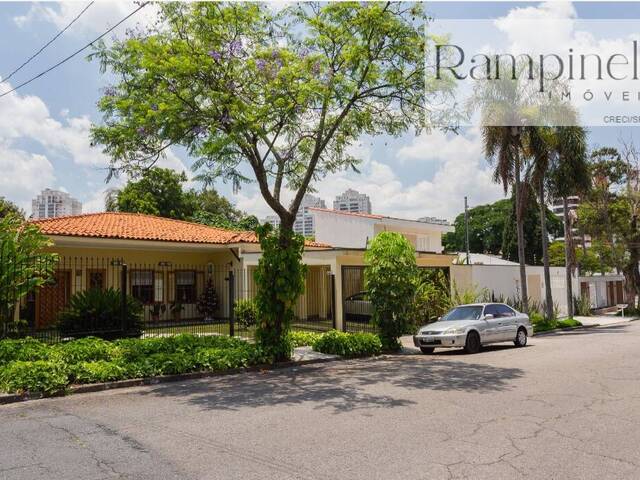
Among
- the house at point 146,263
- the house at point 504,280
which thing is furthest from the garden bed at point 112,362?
the house at point 504,280

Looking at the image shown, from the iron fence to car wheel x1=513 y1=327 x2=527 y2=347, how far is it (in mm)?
5853

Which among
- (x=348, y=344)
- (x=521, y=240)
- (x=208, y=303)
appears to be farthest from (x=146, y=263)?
(x=521, y=240)

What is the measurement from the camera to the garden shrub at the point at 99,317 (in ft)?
48.2

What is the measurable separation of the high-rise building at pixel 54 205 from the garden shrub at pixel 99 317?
41.9 meters

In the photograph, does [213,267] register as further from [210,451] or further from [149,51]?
[210,451]

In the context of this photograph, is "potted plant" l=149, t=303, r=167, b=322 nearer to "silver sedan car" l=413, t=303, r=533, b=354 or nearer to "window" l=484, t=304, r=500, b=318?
"silver sedan car" l=413, t=303, r=533, b=354

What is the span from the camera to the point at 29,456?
5.78m

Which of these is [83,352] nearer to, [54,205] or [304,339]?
[304,339]

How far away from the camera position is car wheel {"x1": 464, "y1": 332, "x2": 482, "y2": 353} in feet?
50.0

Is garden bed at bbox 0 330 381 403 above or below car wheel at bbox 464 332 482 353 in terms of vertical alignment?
above

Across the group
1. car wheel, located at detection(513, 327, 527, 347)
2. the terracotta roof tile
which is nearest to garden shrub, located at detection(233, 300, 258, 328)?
the terracotta roof tile

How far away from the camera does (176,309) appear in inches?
931

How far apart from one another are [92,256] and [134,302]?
23.7 feet

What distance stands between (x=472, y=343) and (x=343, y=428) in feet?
31.0
